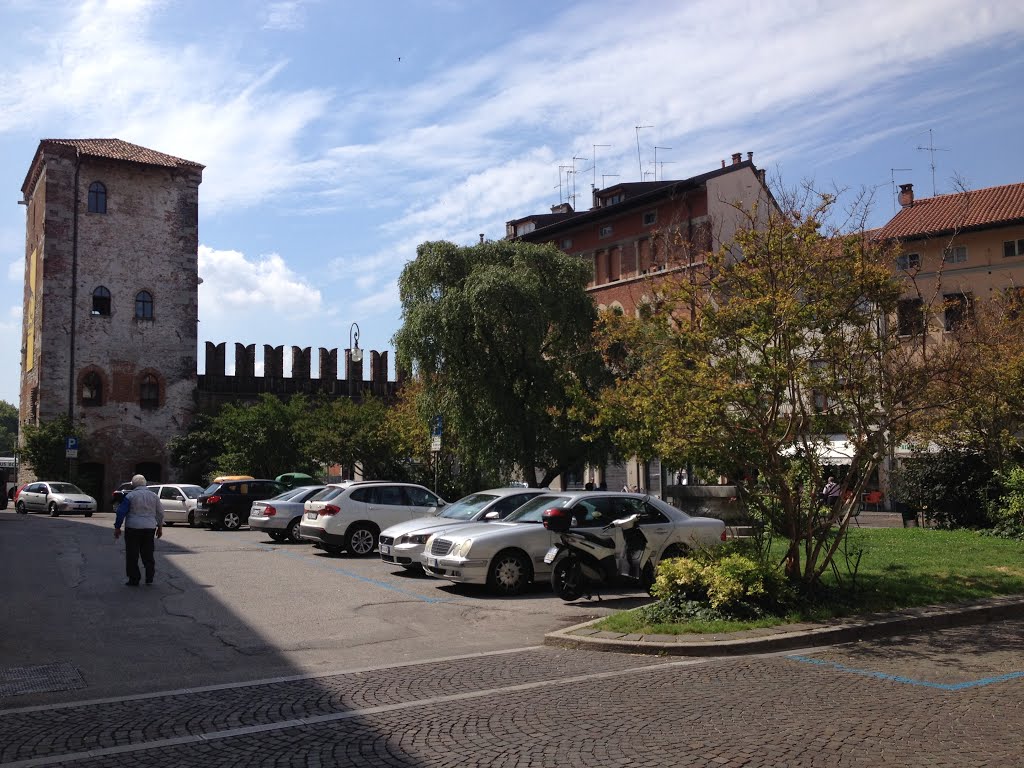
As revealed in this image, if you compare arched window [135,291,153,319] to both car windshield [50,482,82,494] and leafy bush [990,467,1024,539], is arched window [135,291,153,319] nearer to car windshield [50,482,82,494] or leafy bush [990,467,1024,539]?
car windshield [50,482,82,494]

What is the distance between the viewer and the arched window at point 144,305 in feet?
179

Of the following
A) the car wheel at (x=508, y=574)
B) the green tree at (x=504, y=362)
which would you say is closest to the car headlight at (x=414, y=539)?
the car wheel at (x=508, y=574)

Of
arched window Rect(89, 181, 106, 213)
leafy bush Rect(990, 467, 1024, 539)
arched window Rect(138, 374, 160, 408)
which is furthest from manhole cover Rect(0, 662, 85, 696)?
arched window Rect(89, 181, 106, 213)

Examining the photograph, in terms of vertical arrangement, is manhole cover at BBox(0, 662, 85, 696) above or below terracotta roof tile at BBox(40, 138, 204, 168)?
below

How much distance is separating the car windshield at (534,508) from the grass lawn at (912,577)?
371 centimetres

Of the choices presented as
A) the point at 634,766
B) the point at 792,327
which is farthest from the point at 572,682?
the point at 792,327

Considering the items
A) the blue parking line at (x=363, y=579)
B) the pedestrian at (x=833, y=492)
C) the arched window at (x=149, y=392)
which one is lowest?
the blue parking line at (x=363, y=579)

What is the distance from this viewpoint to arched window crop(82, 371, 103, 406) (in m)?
52.4

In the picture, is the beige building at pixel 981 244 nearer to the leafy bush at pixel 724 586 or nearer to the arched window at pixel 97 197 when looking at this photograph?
the leafy bush at pixel 724 586

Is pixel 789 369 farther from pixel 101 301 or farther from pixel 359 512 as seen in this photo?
pixel 101 301

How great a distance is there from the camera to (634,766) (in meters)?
5.59

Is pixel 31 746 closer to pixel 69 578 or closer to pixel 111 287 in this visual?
pixel 69 578

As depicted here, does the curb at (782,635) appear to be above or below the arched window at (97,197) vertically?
below

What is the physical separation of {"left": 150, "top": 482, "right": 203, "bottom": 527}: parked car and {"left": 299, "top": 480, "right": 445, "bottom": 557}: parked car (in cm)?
1265
